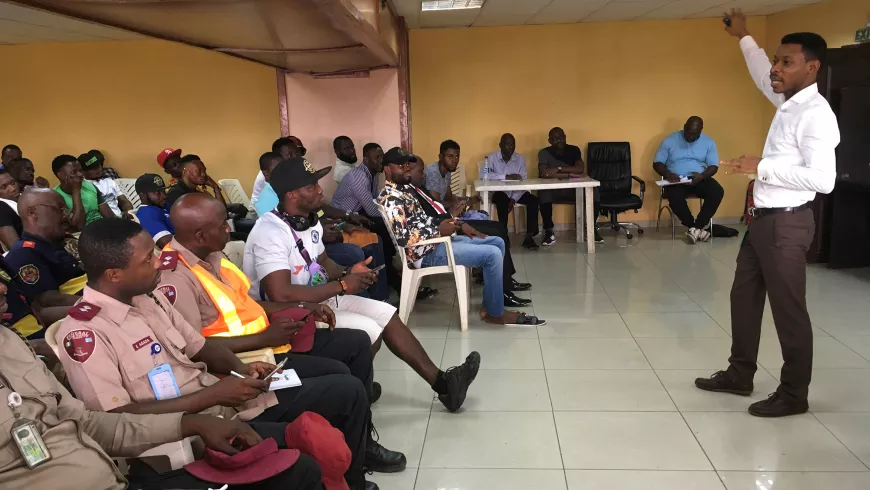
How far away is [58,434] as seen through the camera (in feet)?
4.49

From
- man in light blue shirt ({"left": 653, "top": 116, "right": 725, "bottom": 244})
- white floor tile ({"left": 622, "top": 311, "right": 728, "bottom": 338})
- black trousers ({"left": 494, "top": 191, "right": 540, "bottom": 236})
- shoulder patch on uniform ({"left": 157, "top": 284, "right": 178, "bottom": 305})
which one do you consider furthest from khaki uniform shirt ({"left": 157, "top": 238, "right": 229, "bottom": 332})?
man in light blue shirt ({"left": 653, "top": 116, "right": 725, "bottom": 244})

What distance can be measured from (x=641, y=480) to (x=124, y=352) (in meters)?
1.77

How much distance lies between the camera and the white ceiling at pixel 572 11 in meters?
6.13

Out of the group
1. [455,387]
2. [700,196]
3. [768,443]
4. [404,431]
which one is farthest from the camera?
[700,196]

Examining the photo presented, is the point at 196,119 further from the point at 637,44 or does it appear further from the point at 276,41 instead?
the point at 637,44

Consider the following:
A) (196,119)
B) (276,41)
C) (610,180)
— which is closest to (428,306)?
(276,41)

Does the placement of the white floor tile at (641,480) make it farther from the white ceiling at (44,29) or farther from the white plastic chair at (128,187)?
the white plastic chair at (128,187)

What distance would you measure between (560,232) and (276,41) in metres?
4.50

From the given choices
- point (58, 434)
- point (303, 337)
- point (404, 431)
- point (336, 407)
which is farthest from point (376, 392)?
point (58, 434)

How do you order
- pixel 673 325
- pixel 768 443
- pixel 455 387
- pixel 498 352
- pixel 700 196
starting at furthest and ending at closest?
pixel 700 196
pixel 673 325
pixel 498 352
pixel 455 387
pixel 768 443

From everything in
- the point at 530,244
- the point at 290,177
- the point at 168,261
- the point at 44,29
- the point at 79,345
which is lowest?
the point at 530,244

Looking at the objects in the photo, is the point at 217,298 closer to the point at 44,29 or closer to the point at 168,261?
the point at 168,261

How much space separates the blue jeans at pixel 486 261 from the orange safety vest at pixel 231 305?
1.74m

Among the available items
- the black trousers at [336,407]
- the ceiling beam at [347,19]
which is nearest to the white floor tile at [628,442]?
the black trousers at [336,407]
